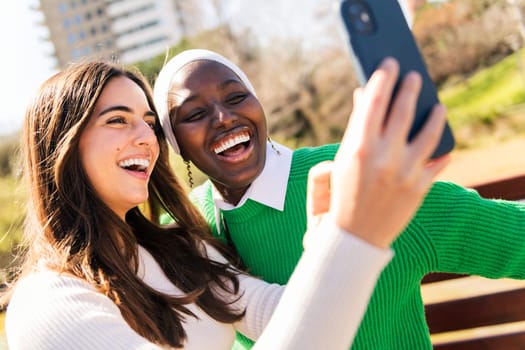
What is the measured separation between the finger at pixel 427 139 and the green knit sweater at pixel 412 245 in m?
0.95

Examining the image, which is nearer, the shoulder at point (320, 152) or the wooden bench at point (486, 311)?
the shoulder at point (320, 152)

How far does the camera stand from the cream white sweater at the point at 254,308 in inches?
27.0

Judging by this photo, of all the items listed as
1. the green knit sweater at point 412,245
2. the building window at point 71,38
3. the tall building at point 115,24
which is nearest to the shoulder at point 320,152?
the green knit sweater at point 412,245

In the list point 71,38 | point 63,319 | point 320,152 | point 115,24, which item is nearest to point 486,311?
point 320,152

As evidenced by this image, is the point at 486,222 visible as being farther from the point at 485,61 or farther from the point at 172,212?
the point at 485,61

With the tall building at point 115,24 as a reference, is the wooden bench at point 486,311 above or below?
below

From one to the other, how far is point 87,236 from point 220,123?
525mm

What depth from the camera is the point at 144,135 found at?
1705 mm

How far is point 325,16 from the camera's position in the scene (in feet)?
63.9

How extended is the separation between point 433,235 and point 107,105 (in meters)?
1.05

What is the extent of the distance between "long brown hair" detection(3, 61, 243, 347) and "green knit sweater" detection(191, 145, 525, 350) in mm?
164

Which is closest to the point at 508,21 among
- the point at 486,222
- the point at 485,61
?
the point at 485,61

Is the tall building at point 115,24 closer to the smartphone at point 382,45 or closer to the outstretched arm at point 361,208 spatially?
the smartphone at point 382,45

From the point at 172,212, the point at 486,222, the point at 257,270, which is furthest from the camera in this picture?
the point at 172,212
